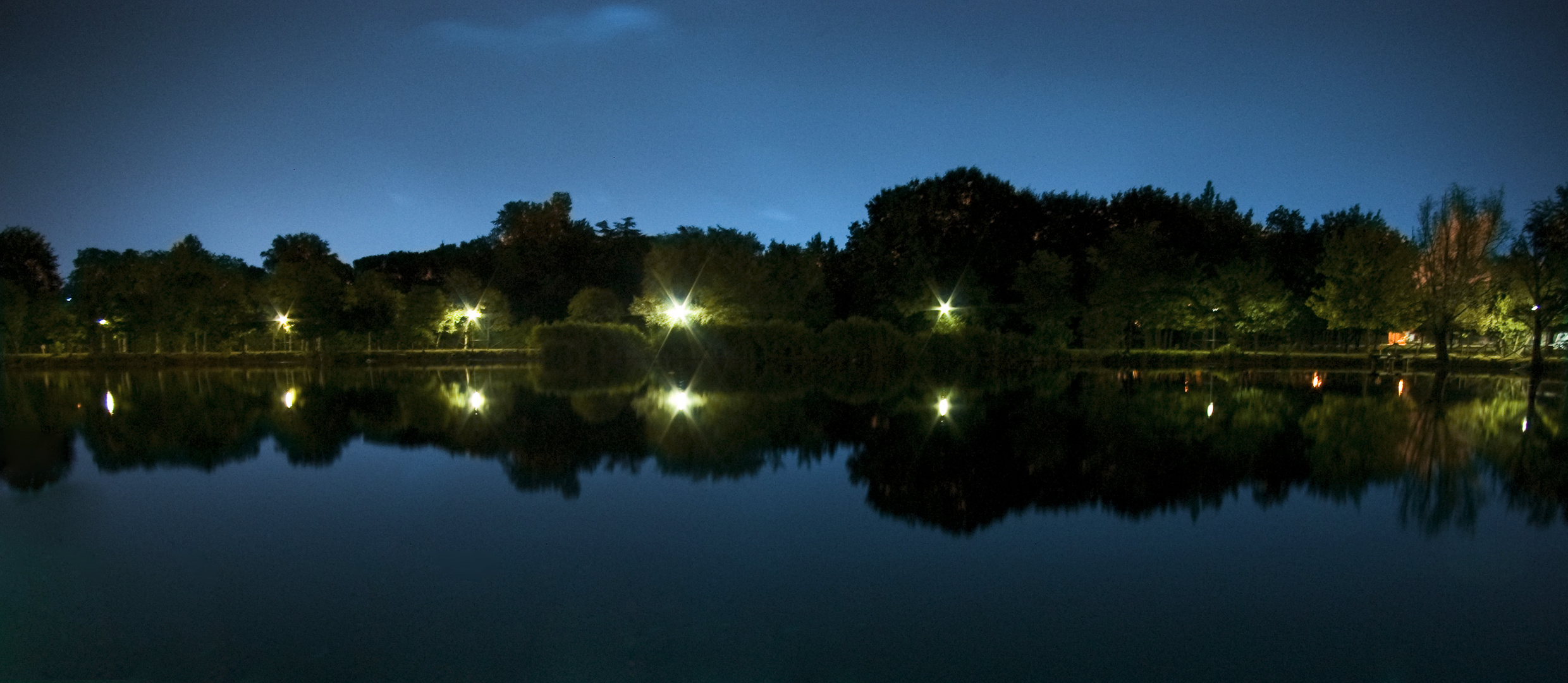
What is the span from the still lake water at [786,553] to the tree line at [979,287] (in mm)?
26512

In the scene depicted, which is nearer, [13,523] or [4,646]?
[4,646]

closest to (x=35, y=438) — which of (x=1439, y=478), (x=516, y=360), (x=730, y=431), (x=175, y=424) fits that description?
(x=175, y=424)

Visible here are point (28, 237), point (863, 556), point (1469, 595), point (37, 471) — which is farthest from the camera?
point (28, 237)

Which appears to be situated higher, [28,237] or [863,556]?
[28,237]

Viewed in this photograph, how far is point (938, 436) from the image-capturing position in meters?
14.4

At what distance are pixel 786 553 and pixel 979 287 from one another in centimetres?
4040

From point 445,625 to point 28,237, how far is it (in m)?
76.4

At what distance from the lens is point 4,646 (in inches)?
205

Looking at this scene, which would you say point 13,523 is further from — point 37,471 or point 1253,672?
point 1253,672

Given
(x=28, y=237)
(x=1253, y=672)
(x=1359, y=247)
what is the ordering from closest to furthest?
(x=1253, y=672) → (x=1359, y=247) → (x=28, y=237)

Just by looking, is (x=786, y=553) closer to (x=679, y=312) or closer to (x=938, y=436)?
(x=938, y=436)

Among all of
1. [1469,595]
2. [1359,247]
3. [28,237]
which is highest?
[28,237]

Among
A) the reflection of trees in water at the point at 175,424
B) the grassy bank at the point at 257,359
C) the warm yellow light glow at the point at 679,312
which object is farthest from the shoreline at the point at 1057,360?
the reflection of trees in water at the point at 175,424

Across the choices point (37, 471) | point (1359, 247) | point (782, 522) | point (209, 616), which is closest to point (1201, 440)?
point (782, 522)
